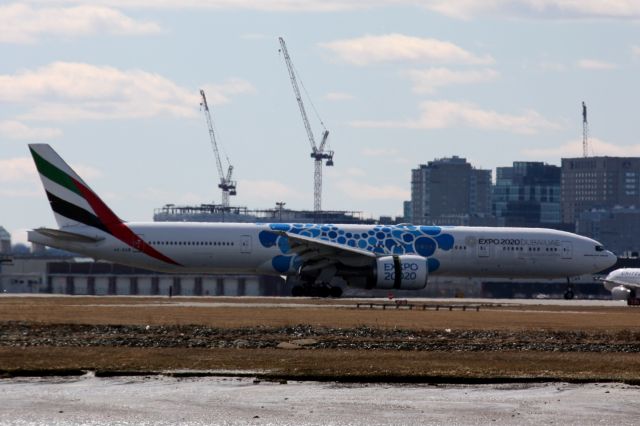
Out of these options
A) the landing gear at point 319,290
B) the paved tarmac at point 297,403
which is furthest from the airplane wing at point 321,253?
the paved tarmac at point 297,403

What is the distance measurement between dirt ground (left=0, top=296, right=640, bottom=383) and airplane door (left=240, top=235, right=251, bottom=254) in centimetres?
1925

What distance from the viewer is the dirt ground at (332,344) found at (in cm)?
2980

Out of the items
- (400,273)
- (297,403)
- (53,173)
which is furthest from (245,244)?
(297,403)

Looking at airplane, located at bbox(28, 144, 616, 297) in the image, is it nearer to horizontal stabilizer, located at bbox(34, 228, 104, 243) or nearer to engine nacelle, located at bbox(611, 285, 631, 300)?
horizontal stabilizer, located at bbox(34, 228, 104, 243)

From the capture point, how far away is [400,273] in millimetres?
70562

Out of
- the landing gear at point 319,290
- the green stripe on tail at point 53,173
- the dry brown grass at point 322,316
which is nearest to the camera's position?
the dry brown grass at point 322,316

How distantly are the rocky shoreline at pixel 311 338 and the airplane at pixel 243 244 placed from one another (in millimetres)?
30377

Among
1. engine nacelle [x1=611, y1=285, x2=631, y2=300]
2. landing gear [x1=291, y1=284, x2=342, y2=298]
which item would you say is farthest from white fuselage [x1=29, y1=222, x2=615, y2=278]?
engine nacelle [x1=611, y1=285, x2=631, y2=300]

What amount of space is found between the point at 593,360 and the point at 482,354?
2793 mm

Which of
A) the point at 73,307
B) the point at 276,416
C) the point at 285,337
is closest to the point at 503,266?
the point at 73,307

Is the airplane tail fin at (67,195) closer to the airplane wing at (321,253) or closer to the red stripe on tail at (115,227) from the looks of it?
the red stripe on tail at (115,227)

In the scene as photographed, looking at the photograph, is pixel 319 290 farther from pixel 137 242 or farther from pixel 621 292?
pixel 621 292

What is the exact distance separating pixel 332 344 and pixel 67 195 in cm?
4038

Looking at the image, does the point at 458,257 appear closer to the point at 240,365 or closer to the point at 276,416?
the point at 240,365
